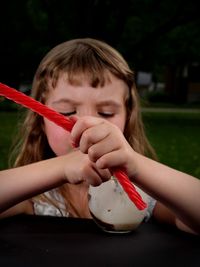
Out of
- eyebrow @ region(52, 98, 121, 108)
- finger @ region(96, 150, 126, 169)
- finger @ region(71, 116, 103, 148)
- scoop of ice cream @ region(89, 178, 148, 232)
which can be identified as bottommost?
scoop of ice cream @ region(89, 178, 148, 232)

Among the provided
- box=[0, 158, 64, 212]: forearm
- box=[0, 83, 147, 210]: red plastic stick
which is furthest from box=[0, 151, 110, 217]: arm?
box=[0, 83, 147, 210]: red plastic stick

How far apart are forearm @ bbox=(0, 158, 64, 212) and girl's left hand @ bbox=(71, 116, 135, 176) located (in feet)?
0.67

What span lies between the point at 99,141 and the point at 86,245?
0.61 ft

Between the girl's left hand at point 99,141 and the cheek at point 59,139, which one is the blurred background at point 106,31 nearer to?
the cheek at point 59,139

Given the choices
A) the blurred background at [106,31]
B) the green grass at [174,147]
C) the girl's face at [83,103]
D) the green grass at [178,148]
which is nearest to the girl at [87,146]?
the girl's face at [83,103]

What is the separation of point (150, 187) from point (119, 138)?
5.9 inches

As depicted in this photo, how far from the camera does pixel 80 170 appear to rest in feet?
3.49

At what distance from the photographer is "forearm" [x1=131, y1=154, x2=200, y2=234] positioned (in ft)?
3.42

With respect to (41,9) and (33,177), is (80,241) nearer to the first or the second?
(33,177)

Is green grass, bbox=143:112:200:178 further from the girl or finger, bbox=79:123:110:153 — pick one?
finger, bbox=79:123:110:153

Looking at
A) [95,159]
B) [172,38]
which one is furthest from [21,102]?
[172,38]

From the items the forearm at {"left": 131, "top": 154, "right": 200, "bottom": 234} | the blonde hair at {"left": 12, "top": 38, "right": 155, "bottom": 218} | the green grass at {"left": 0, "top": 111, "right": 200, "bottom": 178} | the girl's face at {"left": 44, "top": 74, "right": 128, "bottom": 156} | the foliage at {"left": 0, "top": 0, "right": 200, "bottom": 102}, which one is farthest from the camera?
the foliage at {"left": 0, "top": 0, "right": 200, "bottom": 102}

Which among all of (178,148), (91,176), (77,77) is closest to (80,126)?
(91,176)

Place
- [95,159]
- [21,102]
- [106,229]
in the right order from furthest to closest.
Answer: [106,229] < [95,159] < [21,102]
